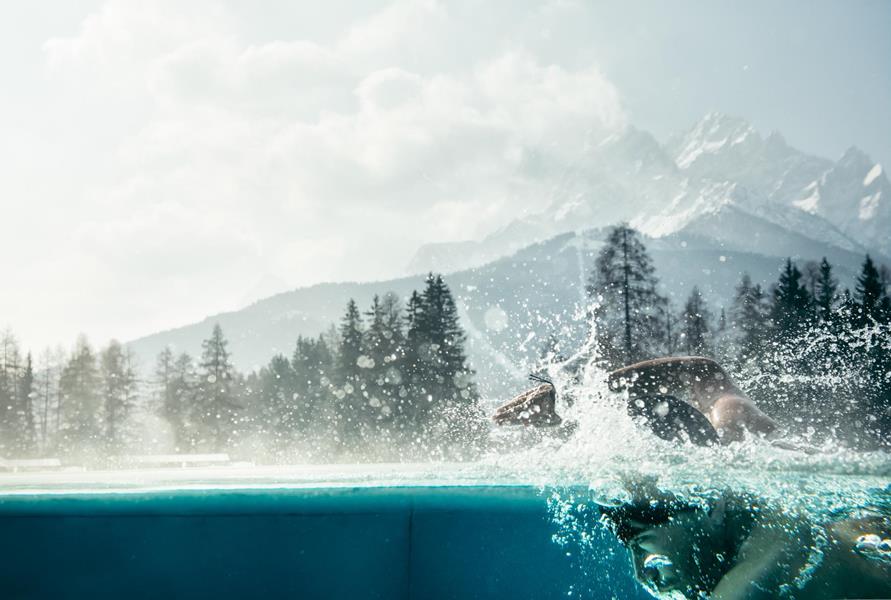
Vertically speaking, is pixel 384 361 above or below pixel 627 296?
below

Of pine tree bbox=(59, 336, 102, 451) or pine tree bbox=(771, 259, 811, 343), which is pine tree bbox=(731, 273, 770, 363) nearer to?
pine tree bbox=(771, 259, 811, 343)

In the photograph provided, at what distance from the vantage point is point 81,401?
185ft

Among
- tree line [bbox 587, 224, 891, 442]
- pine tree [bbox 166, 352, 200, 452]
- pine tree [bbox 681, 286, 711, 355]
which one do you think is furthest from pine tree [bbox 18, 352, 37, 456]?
pine tree [bbox 681, 286, 711, 355]

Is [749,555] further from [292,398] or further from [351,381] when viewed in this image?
[292,398]

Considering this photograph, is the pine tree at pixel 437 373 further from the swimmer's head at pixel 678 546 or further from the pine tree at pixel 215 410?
the swimmer's head at pixel 678 546

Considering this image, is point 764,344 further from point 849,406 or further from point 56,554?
point 56,554

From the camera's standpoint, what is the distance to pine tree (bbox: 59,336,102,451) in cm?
5506

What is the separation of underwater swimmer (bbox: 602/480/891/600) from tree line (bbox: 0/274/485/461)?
26.2m

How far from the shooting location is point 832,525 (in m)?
5.40

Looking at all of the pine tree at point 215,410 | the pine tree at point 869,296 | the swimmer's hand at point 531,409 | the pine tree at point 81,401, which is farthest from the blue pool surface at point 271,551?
the pine tree at point 81,401

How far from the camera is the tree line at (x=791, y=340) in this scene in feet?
101

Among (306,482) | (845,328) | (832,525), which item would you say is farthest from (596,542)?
(845,328)

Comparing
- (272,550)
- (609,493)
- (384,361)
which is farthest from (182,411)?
(609,493)

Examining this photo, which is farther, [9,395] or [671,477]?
[9,395]
